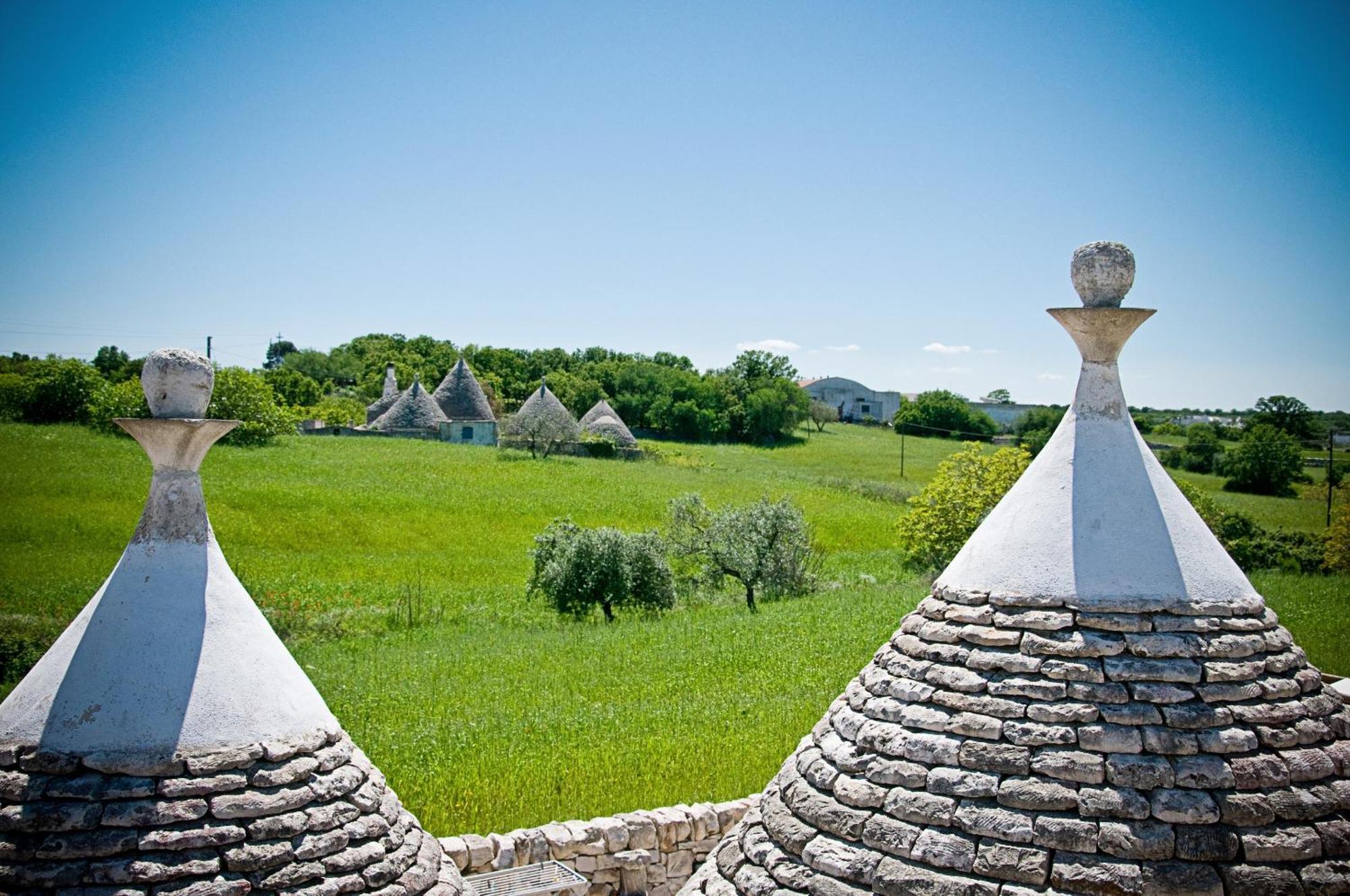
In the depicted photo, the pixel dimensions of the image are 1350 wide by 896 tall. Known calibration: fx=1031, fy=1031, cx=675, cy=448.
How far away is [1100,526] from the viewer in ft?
17.3

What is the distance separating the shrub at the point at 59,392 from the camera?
3944cm

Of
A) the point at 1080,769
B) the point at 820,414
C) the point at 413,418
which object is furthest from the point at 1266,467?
the point at 820,414

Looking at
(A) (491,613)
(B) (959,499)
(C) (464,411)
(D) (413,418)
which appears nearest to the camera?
(A) (491,613)

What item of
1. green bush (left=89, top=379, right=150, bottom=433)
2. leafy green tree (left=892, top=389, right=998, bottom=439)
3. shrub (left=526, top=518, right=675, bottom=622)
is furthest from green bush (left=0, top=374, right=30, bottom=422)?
leafy green tree (left=892, top=389, right=998, bottom=439)

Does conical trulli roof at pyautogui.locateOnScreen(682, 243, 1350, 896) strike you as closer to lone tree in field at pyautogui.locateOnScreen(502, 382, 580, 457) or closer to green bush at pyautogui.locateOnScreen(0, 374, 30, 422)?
green bush at pyautogui.locateOnScreen(0, 374, 30, 422)

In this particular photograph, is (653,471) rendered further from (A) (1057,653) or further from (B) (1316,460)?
(A) (1057,653)

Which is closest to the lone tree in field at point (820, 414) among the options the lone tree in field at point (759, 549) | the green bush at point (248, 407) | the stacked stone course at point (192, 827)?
the green bush at point (248, 407)

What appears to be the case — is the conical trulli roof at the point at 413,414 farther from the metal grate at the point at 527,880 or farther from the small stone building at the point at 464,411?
the metal grate at the point at 527,880

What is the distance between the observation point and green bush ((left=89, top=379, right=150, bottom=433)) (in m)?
38.3

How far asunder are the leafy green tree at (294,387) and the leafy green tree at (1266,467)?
59147mm

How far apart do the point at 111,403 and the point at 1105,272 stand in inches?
1662

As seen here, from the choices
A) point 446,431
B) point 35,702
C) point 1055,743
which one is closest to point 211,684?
point 35,702

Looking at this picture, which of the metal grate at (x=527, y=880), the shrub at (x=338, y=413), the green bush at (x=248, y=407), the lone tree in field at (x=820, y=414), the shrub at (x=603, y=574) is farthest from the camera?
the lone tree in field at (x=820, y=414)

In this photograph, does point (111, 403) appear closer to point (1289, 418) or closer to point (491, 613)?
point (491, 613)
